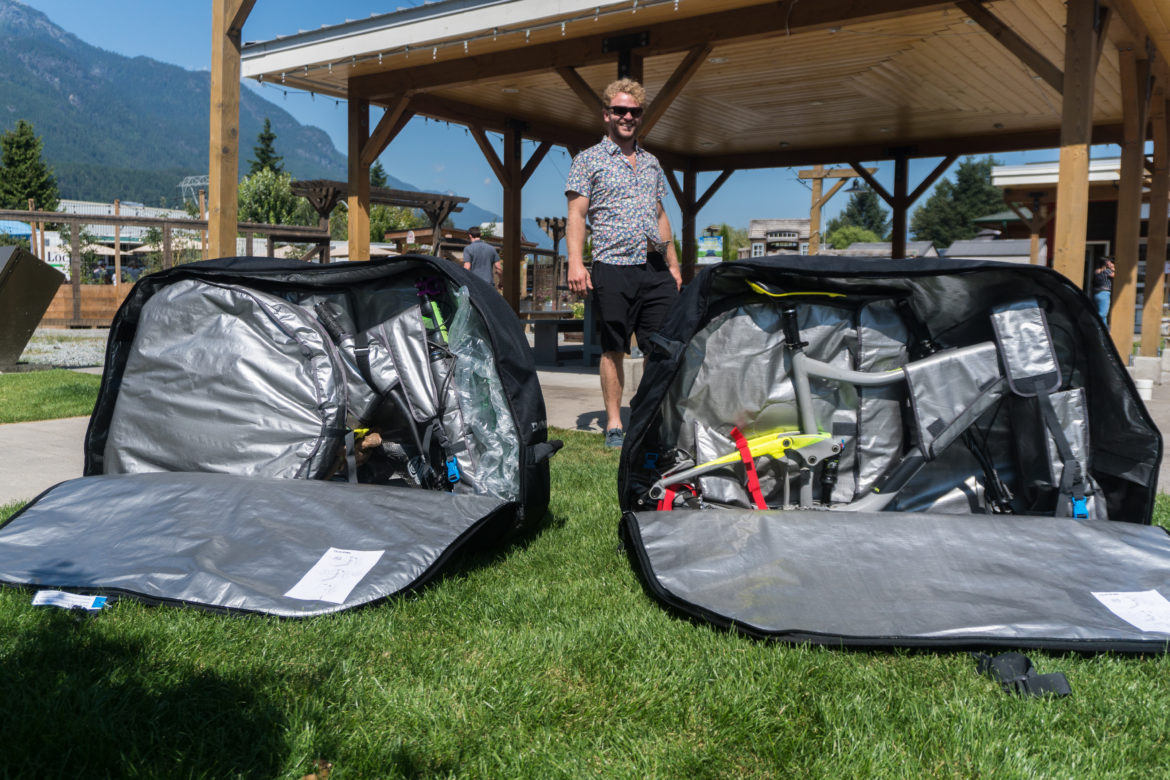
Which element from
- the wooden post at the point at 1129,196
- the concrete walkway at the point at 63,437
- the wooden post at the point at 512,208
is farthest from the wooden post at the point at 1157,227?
the wooden post at the point at 512,208

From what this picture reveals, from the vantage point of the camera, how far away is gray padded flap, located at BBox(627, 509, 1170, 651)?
2146 millimetres

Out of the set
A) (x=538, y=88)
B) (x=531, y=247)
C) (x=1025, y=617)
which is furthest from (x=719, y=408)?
(x=531, y=247)

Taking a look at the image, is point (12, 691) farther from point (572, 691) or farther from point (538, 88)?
point (538, 88)

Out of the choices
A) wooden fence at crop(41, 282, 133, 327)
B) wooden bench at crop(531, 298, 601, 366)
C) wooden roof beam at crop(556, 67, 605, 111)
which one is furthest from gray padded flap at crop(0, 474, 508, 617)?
wooden fence at crop(41, 282, 133, 327)

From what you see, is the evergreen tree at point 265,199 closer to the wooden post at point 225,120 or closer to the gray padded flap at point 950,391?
the wooden post at point 225,120

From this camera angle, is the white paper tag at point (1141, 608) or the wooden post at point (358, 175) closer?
the white paper tag at point (1141, 608)

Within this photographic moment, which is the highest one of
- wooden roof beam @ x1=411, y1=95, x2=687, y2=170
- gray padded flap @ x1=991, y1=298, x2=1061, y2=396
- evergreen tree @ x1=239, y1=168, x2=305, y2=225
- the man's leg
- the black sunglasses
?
evergreen tree @ x1=239, y1=168, x2=305, y2=225

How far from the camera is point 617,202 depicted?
433 centimetres

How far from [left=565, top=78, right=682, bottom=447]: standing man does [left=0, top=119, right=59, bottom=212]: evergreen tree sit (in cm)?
3924

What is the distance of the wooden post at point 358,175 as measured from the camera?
31.5 ft

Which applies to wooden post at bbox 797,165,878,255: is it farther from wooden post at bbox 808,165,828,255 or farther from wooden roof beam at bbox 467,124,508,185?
wooden roof beam at bbox 467,124,508,185

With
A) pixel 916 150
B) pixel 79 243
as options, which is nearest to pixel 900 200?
pixel 916 150

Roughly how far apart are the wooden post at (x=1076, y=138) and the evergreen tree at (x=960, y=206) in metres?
65.8

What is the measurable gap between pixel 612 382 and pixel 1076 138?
361 centimetres
